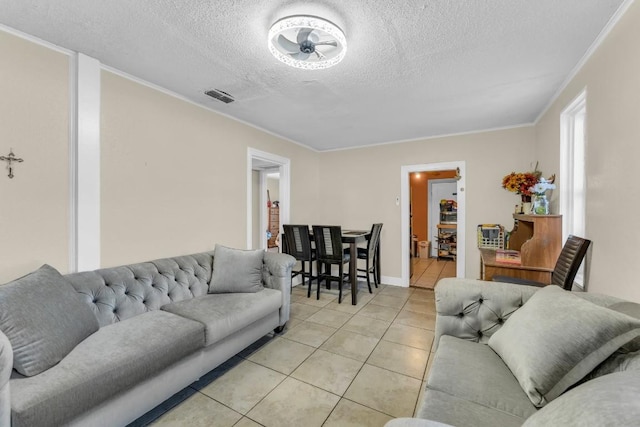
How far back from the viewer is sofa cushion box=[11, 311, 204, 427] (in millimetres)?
1136

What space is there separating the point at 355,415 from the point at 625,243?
1.81m

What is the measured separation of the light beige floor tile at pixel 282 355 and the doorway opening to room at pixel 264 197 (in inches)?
54.3

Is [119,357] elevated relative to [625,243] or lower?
lower

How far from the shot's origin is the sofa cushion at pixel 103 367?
44.7 inches

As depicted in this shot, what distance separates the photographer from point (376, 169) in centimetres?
459

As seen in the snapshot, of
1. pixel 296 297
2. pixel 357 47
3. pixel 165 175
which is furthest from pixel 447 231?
pixel 165 175

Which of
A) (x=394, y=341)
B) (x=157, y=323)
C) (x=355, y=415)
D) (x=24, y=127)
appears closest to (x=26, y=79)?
(x=24, y=127)


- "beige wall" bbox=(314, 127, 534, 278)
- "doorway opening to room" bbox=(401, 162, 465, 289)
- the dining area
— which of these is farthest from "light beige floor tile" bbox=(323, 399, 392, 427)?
"doorway opening to room" bbox=(401, 162, 465, 289)

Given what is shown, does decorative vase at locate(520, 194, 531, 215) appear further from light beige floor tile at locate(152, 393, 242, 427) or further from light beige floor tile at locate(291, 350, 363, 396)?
light beige floor tile at locate(152, 393, 242, 427)

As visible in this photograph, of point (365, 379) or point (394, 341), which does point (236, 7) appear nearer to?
point (365, 379)

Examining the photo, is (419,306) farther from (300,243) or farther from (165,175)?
(165,175)

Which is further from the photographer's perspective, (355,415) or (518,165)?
(518,165)

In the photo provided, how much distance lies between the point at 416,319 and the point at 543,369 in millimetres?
2121

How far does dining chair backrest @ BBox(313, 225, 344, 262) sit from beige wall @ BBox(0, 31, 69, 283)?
2548 mm
